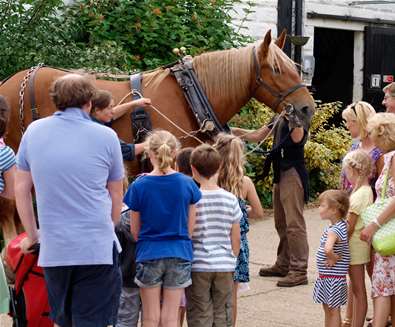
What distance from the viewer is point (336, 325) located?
5898 millimetres

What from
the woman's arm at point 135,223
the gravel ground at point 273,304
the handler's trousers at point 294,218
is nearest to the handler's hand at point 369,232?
the gravel ground at point 273,304

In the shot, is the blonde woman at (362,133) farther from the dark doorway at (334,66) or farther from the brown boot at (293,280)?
the dark doorway at (334,66)

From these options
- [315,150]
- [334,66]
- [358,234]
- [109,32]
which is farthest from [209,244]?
[334,66]

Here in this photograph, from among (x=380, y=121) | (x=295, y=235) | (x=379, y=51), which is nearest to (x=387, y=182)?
(x=380, y=121)

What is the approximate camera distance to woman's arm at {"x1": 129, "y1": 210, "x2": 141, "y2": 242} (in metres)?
5.27

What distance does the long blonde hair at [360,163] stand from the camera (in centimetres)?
607

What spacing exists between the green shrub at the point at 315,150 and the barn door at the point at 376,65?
2.70 meters

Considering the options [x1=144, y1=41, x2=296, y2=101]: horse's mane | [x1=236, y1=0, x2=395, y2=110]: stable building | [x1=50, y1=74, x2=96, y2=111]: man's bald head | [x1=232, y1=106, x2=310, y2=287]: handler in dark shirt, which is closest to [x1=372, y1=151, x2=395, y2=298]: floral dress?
[x1=144, y1=41, x2=296, y2=101]: horse's mane

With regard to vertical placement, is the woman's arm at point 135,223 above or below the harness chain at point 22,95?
below

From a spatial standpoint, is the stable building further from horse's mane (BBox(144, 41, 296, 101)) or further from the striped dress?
the striped dress

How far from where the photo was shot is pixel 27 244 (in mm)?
4754

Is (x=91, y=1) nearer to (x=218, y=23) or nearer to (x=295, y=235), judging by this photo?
(x=218, y=23)

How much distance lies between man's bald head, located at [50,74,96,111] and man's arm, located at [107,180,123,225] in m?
0.46

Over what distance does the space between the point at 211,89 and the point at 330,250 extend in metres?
1.94
